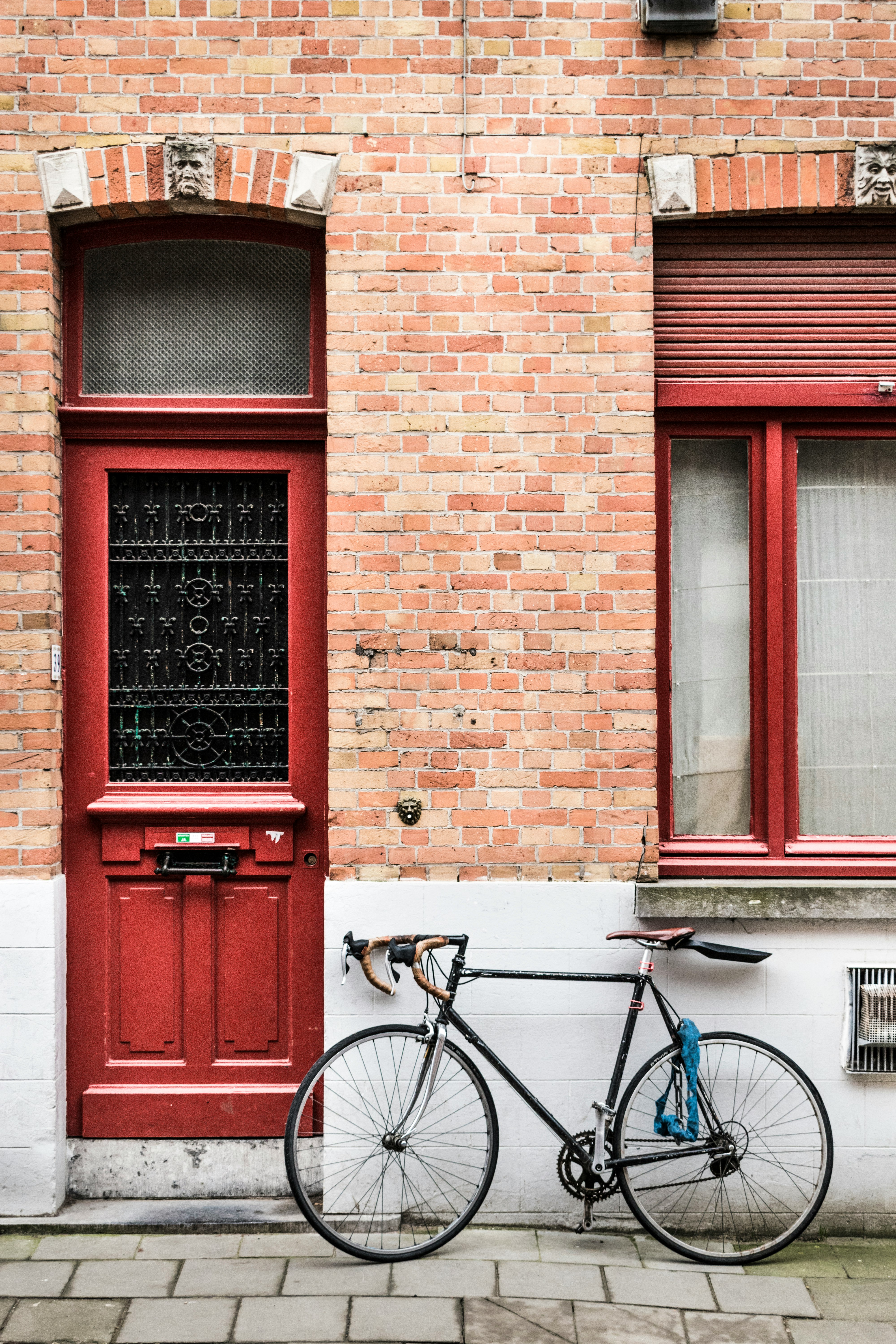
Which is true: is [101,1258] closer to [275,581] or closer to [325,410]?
[275,581]

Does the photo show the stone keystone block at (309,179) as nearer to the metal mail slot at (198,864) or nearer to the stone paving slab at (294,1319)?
the metal mail slot at (198,864)

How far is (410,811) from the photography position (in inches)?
165

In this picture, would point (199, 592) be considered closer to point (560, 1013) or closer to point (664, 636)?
point (664, 636)

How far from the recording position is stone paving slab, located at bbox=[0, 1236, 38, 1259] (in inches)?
155

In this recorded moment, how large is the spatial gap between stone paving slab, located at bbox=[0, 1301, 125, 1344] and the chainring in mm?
1553

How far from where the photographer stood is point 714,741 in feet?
14.9

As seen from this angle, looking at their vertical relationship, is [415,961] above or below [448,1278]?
above

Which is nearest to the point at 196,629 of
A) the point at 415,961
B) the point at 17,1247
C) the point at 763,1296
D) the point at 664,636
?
the point at 415,961

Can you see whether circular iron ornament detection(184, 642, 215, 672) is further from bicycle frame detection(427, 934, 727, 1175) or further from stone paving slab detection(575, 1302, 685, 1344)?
stone paving slab detection(575, 1302, 685, 1344)

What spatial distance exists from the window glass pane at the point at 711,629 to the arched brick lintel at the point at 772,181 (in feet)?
2.93

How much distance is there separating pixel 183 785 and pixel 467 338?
2.09 meters

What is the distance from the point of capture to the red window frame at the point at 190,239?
4426 millimetres

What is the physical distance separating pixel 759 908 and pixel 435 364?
2.42 metres

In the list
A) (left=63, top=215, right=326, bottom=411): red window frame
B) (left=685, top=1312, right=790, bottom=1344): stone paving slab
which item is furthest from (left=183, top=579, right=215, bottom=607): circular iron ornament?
(left=685, top=1312, right=790, bottom=1344): stone paving slab
